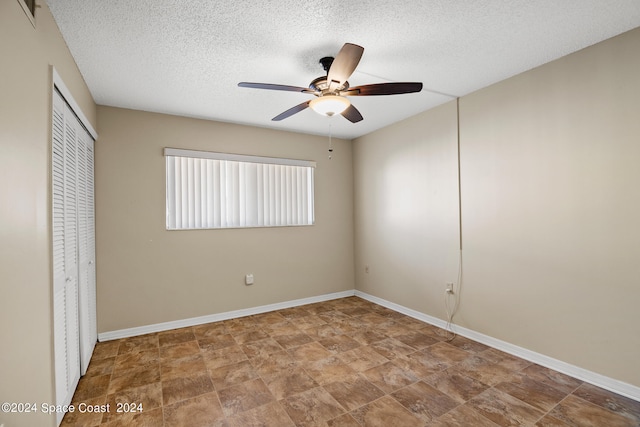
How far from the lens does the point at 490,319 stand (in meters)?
2.85

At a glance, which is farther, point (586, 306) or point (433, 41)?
point (586, 306)

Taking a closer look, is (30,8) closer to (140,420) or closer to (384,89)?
(384,89)

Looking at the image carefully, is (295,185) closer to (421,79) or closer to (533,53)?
(421,79)

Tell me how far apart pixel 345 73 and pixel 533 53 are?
1.57 meters

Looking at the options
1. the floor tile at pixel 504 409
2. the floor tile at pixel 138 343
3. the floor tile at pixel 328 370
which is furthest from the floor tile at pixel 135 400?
the floor tile at pixel 504 409

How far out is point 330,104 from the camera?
6.78 feet

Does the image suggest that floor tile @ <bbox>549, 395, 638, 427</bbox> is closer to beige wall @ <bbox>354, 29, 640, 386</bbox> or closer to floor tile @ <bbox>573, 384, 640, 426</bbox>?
floor tile @ <bbox>573, 384, 640, 426</bbox>

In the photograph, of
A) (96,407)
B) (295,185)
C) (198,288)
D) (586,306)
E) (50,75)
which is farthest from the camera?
(295,185)

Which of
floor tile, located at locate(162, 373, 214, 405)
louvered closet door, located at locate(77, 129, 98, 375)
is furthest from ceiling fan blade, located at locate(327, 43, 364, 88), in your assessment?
floor tile, located at locate(162, 373, 214, 405)

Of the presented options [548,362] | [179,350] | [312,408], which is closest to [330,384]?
[312,408]

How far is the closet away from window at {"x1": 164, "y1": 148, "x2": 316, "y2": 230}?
856 mm

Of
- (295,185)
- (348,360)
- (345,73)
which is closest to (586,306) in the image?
(348,360)

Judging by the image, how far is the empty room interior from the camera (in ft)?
5.54

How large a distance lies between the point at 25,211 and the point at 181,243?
218 centimetres
